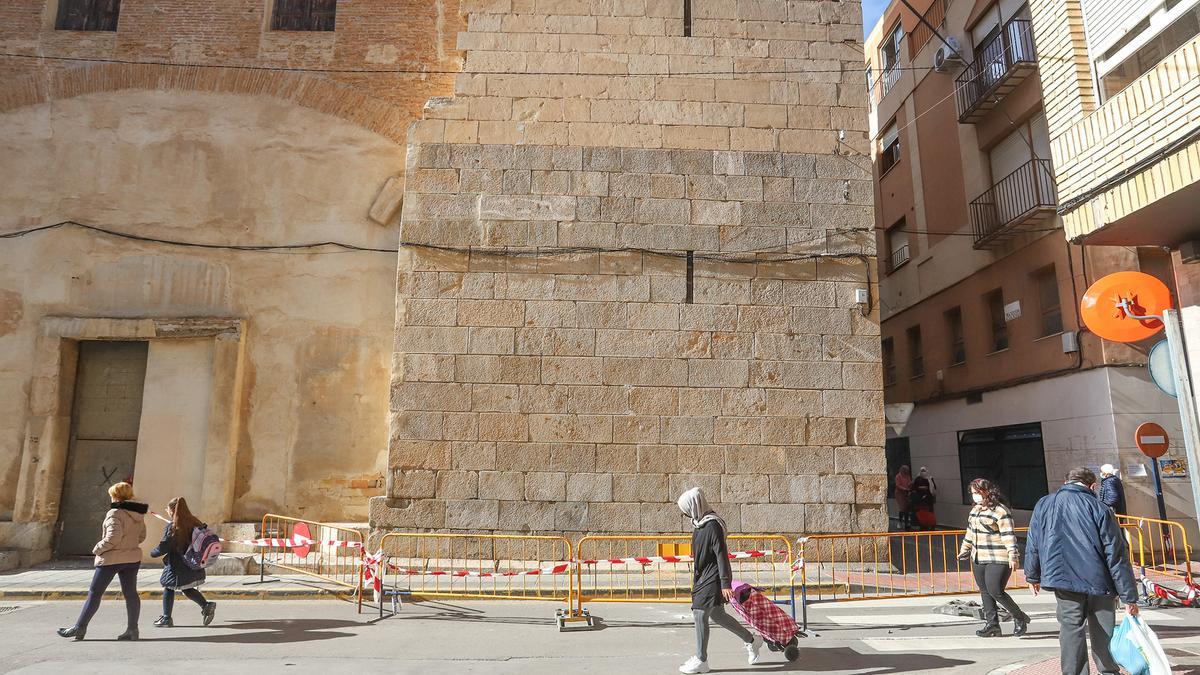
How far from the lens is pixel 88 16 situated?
1179cm

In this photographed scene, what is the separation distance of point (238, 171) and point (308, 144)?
107 cm

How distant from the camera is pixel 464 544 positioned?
8.99 m

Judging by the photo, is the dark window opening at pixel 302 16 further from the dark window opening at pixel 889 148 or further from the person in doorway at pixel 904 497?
the dark window opening at pixel 889 148

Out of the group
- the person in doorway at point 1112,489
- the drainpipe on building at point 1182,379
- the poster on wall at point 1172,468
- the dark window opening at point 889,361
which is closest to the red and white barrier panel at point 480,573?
the drainpipe on building at point 1182,379

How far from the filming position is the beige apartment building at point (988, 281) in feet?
39.1

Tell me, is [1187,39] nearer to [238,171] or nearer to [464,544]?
[464,544]

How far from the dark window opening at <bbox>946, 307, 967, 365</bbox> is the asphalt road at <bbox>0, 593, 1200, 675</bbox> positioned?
9.57 meters

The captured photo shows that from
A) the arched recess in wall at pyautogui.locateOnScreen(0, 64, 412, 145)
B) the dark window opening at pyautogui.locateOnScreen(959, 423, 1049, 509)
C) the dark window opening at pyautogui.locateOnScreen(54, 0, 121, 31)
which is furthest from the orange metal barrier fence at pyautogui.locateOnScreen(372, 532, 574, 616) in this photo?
the dark window opening at pyautogui.locateOnScreen(54, 0, 121, 31)

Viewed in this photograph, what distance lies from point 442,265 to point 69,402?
5746 mm

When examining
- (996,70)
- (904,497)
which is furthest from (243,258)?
(996,70)

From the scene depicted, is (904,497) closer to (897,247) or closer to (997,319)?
(997,319)

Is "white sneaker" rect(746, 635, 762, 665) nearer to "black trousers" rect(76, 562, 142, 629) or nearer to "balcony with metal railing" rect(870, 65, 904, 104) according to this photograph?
"black trousers" rect(76, 562, 142, 629)

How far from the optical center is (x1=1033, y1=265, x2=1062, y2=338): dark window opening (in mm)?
13125

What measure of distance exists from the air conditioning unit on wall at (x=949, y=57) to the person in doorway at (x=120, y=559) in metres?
16.0
